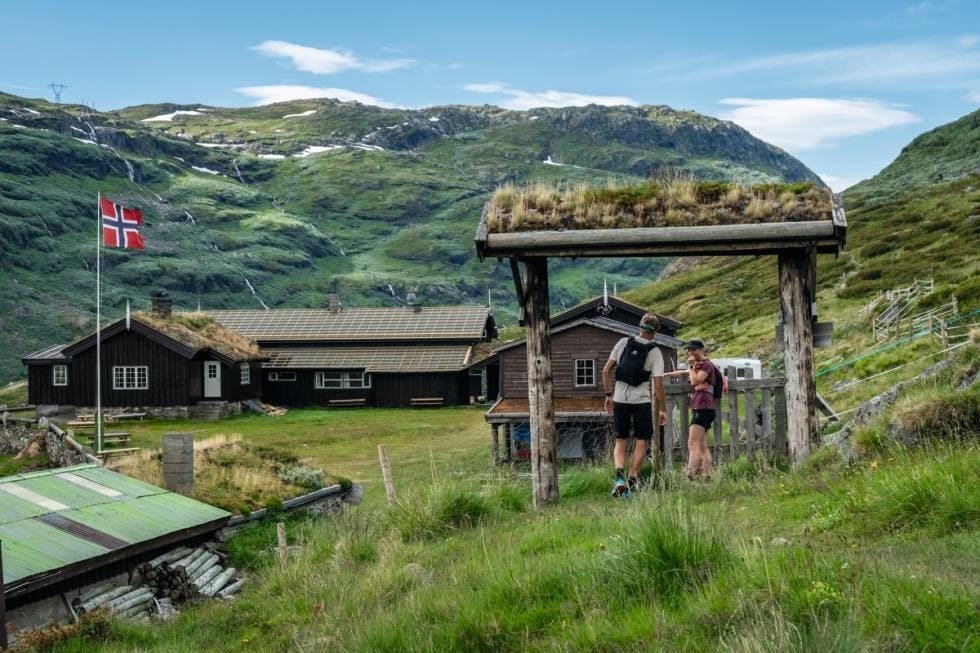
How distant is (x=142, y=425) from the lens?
143 ft

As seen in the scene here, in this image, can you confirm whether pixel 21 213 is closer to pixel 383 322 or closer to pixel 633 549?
pixel 383 322

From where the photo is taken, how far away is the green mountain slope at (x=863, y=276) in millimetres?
34094

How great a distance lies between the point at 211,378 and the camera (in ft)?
156

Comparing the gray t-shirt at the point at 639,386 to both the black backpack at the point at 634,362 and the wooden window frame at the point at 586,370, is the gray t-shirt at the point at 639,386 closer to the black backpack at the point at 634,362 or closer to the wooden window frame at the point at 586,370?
the black backpack at the point at 634,362

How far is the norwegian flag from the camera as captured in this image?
29625 millimetres

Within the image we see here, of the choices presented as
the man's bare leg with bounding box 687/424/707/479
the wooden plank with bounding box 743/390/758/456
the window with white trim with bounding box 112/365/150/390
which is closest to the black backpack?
the man's bare leg with bounding box 687/424/707/479

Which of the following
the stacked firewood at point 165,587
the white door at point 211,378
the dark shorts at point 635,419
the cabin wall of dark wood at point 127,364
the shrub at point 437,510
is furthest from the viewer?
the white door at point 211,378

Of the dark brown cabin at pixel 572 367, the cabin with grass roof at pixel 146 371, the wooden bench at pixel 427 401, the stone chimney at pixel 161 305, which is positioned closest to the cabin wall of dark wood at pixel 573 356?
the dark brown cabin at pixel 572 367

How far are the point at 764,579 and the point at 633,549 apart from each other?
1052mm

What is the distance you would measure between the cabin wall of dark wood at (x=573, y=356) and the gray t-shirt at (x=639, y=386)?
915 inches

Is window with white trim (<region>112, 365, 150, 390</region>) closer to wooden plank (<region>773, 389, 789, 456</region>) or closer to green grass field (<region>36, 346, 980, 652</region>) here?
green grass field (<region>36, 346, 980, 652</region>)

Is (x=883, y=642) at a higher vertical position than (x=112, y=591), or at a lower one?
higher

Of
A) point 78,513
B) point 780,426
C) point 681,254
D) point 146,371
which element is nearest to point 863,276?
point 146,371

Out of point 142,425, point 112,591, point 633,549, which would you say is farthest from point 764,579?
point 142,425
